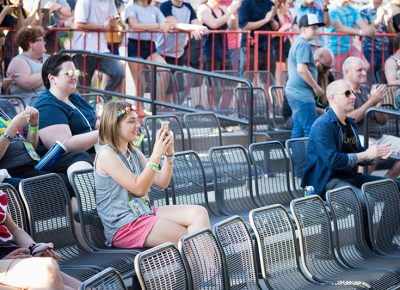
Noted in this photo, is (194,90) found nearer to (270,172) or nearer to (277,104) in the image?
(277,104)

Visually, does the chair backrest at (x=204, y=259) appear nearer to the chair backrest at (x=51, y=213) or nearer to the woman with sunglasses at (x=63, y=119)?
the chair backrest at (x=51, y=213)

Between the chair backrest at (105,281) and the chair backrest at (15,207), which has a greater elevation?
the chair backrest at (105,281)

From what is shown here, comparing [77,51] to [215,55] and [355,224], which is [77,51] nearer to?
[215,55]

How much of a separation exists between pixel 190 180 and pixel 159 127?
1.88 m

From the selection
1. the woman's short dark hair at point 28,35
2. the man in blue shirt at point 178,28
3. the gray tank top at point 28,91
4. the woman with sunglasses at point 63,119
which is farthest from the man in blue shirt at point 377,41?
the woman with sunglasses at point 63,119

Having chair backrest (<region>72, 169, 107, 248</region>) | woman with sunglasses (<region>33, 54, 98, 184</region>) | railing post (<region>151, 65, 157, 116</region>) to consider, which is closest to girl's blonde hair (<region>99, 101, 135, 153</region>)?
chair backrest (<region>72, 169, 107, 248</region>)

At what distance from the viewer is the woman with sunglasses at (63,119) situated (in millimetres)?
7977

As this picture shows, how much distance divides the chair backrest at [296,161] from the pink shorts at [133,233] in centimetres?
258

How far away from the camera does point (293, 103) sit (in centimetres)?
1124

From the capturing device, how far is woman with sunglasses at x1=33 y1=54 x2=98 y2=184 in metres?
7.98

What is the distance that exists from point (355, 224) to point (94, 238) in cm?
198

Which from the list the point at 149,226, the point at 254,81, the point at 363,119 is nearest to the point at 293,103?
the point at 363,119

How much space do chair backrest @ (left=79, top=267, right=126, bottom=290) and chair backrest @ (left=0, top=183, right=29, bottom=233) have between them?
179cm

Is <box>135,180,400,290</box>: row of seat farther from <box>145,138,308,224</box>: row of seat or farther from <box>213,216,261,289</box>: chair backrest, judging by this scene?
<box>145,138,308,224</box>: row of seat
